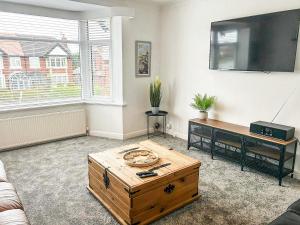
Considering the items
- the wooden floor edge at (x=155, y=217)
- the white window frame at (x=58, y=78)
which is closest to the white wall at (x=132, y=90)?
the white window frame at (x=58, y=78)

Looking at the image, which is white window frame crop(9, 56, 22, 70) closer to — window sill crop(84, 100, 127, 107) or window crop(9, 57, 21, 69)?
window crop(9, 57, 21, 69)

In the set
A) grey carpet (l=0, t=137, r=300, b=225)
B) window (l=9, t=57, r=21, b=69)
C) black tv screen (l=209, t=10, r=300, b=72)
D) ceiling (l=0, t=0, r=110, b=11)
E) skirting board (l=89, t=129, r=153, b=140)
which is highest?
ceiling (l=0, t=0, r=110, b=11)

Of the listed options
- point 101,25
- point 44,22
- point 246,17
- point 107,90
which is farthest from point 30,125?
point 246,17

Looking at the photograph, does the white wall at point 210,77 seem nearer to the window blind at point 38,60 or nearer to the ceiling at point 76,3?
the ceiling at point 76,3

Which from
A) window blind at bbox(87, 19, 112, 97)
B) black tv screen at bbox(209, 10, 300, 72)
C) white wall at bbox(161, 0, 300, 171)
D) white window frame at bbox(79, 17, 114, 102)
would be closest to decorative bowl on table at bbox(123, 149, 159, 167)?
white wall at bbox(161, 0, 300, 171)

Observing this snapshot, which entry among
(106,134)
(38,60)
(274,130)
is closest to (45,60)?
(38,60)

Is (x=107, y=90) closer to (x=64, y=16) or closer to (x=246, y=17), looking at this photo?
(x=64, y=16)

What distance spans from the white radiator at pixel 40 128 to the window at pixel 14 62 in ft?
2.81

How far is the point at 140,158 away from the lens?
94.2 inches

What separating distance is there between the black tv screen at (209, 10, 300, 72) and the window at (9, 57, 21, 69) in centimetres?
318

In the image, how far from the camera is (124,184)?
77.4 inches

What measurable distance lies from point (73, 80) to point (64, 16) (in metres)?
1.15

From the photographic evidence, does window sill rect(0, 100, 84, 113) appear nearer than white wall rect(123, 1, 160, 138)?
Yes

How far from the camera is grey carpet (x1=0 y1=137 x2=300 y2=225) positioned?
7.13 ft
